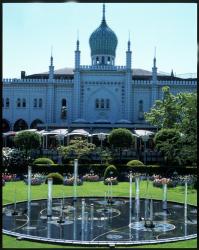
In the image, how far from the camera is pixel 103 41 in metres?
51.4

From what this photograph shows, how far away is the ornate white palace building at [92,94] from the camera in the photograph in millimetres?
49625

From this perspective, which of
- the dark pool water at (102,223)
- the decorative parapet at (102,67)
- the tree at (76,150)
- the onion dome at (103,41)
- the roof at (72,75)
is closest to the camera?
the dark pool water at (102,223)

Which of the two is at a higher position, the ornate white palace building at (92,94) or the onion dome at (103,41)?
the onion dome at (103,41)

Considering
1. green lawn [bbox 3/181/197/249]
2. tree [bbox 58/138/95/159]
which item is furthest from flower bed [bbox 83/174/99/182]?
tree [bbox 58/138/95/159]

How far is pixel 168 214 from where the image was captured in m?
17.0

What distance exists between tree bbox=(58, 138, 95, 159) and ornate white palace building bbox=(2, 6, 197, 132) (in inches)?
494

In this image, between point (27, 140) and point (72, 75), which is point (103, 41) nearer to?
point (72, 75)

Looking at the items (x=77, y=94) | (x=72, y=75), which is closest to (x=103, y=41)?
(x=72, y=75)

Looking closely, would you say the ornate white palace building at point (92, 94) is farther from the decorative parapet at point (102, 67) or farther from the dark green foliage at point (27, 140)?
the dark green foliage at point (27, 140)

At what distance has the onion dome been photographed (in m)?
51.2

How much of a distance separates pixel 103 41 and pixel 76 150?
846 inches

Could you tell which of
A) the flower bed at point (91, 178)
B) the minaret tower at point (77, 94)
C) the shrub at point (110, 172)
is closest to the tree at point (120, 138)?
the shrub at point (110, 172)

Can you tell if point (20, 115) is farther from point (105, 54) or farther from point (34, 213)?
point (34, 213)

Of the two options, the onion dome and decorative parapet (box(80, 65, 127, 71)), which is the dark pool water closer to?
decorative parapet (box(80, 65, 127, 71))
